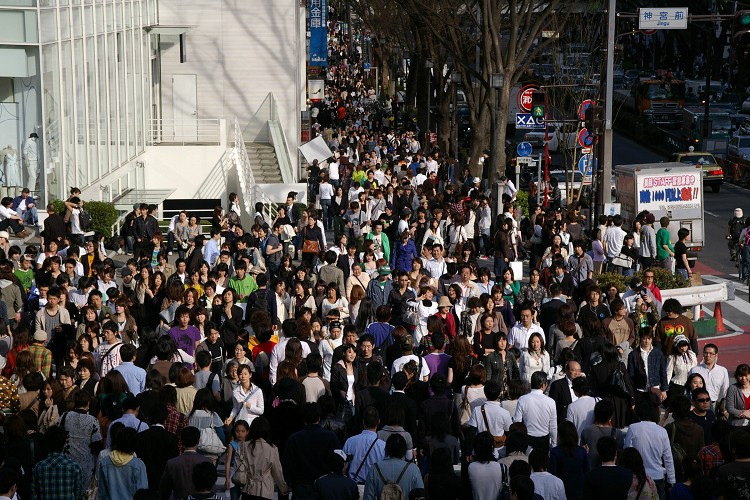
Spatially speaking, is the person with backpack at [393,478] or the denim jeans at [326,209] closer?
the person with backpack at [393,478]

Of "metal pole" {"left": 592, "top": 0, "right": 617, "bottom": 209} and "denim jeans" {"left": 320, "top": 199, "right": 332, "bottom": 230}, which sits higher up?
"metal pole" {"left": 592, "top": 0, "right": 617, "bottom": 209}

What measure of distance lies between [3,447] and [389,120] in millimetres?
50149

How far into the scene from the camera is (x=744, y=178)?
44.8 metres

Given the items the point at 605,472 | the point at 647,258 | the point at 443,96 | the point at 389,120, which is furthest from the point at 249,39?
the point at 605,472

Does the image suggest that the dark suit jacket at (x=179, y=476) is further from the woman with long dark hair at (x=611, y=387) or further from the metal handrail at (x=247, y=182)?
the metal handrail at (x=247, y=182)

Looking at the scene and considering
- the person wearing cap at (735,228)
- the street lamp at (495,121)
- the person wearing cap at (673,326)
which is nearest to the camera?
the person wearing cap at (673,326)

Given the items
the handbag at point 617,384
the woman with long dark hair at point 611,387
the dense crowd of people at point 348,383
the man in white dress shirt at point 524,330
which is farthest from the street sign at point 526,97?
the handbag at point 617,384

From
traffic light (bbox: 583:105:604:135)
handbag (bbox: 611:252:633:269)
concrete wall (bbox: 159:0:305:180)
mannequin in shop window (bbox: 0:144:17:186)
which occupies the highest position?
concrete wall (bbox: 159:0:305:180)

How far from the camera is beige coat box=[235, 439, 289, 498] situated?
9.64 meters

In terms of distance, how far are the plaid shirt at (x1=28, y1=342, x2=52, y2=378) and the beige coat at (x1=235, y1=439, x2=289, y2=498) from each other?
3941mm

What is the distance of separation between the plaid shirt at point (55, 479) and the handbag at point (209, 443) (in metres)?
1.50

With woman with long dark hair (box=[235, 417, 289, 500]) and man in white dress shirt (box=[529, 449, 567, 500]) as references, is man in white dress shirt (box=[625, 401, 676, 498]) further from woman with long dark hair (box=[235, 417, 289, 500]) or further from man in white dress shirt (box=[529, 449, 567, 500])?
woman with long dark hair (box=[235, 417, 289, 500])

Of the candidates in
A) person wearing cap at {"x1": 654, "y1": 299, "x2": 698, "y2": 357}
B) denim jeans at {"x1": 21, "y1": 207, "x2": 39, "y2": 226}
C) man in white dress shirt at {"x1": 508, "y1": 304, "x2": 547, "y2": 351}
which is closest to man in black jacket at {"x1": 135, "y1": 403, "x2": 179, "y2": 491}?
man in white dress shirt at {"x1": 508, "y1": 304, "x2": 547, "y2": 351}

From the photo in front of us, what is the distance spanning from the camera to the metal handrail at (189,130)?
36.2 meters
